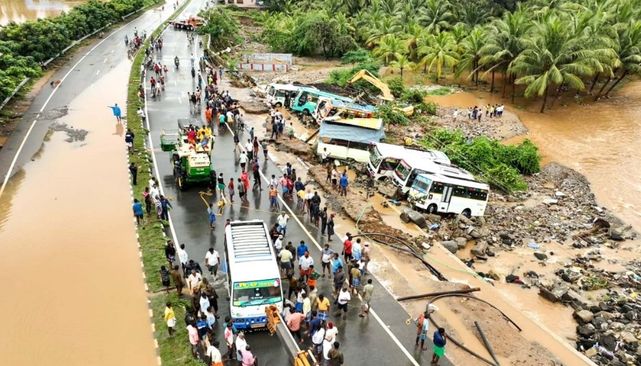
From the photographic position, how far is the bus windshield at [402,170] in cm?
2538

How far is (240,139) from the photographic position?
30.9m

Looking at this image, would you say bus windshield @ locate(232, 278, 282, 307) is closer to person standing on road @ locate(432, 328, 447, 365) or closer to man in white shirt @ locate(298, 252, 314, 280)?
man in white shirt @ locate(298, 252, 314, 280)

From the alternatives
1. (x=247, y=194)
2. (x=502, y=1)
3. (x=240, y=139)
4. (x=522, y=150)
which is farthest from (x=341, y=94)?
(x=502, y=1)

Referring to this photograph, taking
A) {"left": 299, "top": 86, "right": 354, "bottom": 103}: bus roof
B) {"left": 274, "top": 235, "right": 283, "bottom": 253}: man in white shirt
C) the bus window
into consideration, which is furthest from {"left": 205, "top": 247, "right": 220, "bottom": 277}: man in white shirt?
{"left": 299, "top": 86, "right": 354, "bottom": 103}: bus roof

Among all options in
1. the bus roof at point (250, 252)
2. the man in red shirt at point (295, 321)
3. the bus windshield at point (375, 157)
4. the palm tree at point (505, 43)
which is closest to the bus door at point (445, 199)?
the bus windshield at point (375, 157)

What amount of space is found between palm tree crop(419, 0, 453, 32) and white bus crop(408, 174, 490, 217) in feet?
124

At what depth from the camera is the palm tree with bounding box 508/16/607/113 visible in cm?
3994

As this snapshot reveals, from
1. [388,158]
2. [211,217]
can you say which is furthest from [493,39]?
[211,217]

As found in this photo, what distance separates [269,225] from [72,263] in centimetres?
759

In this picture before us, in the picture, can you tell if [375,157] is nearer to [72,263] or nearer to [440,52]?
[72,263]

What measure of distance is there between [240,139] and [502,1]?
137 feet

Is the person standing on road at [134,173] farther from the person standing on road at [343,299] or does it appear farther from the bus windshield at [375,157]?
the person standing on road at [343,299]

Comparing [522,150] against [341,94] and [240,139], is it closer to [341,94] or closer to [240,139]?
[341,94]

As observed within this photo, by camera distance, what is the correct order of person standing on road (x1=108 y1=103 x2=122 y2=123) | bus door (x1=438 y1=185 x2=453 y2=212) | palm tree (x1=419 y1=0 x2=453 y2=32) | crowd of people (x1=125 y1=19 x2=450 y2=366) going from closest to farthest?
crowd of people (x1=125 y1=19 x2=450 y2=366) → bus door (x1=438 y1=185 x2=453 y2=212) → person standing on road (x1=108 y1=103 x2=122 y2=123) → palm tree (x1=419 y1=0 x2=453 y2=32)
